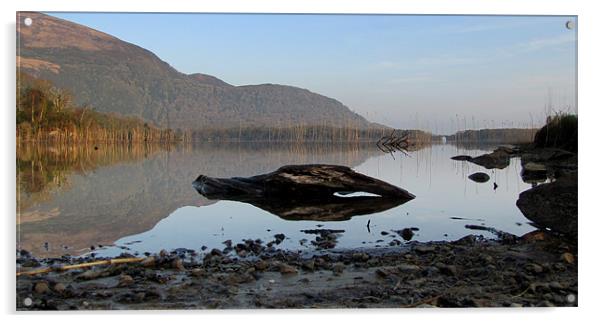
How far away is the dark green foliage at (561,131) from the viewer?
428 cm

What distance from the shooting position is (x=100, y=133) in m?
5.84

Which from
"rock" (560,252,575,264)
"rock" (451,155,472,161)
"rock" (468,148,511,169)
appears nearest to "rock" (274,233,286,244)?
"rock" (560,252,575,264)

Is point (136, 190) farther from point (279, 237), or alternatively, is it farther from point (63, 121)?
point (279, 237)

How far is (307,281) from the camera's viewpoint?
3.58 metres

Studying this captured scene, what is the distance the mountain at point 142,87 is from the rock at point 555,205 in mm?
2115

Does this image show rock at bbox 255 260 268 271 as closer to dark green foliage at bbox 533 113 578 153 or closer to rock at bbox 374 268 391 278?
rock at bbox 374 268 391 278

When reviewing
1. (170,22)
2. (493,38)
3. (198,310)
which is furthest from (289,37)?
(198,310)

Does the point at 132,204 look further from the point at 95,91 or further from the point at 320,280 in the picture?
the point at 320,280

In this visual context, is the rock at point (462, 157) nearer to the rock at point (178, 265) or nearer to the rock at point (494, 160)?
the rock at point (494, 160)

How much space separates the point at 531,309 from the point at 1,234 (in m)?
4.04

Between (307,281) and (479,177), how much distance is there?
6.10 meters

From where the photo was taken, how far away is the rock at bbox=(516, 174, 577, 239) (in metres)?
4.41

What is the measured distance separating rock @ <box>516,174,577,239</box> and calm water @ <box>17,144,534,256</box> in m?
0.20

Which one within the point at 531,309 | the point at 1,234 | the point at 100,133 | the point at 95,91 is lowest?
the point at 531,309
